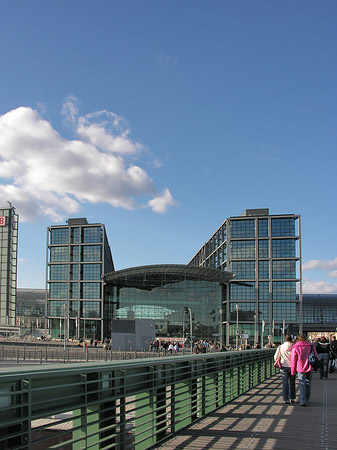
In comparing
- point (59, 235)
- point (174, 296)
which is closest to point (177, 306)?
point (174, 296)

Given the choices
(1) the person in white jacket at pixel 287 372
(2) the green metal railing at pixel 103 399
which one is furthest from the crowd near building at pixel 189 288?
(2) the green metal railing at pixel 103 399

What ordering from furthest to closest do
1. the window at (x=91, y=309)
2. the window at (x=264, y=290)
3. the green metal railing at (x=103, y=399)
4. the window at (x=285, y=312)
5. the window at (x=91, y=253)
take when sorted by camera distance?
the window at (x=91, y=253) → the window at (x=91, y=309) → the window at (x=264, y=290) → the window at (x=285, y=312) → the green metal railing at (x=103, y=399)

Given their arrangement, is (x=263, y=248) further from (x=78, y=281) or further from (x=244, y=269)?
(x=78, y=281)

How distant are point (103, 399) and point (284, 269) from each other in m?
92.2

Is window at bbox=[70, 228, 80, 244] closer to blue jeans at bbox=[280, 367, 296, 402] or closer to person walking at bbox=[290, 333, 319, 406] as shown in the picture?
blue jeans at bbox=[280, 367, 296, 402]

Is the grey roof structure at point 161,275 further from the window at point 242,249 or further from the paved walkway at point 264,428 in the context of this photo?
the paved walkway at point 264,428

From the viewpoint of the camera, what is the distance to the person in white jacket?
11.3 meters

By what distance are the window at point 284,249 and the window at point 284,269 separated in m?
1.27

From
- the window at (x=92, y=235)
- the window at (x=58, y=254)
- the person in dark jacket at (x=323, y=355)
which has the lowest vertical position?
the person in dark jacket at (x=323, y=355)

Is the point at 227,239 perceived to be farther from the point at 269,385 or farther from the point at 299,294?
the point at 269,385

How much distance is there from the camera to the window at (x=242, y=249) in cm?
9694

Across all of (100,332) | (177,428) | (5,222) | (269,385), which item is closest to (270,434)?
(177,428)

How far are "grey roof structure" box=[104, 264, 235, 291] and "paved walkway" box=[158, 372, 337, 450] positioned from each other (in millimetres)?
82574

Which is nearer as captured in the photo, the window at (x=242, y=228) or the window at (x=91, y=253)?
the window at (x=242, y=228)
